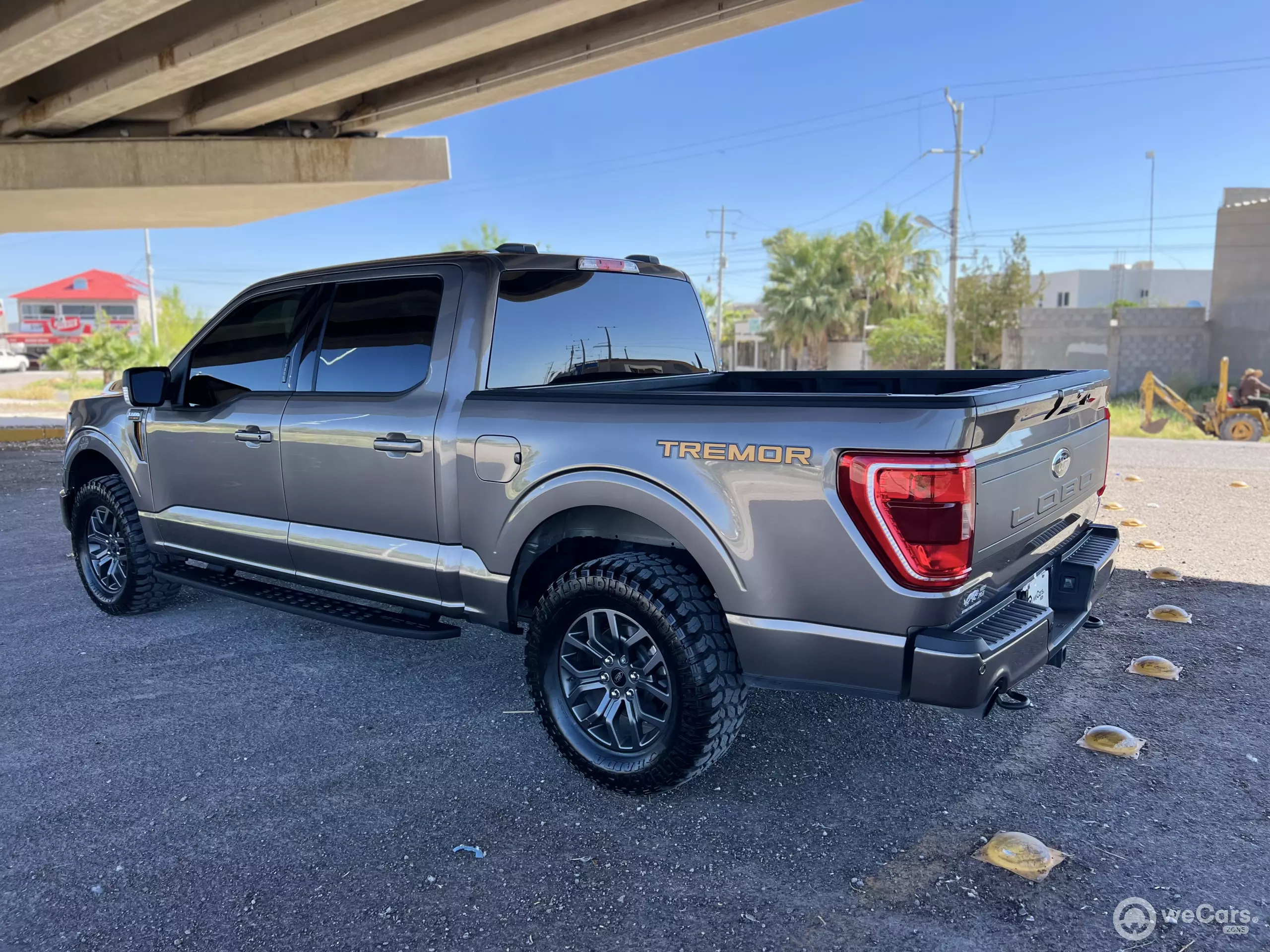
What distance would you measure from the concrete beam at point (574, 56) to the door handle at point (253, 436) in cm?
752

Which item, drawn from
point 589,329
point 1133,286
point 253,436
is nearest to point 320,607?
point 253,436

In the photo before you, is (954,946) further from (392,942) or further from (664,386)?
(664,386)

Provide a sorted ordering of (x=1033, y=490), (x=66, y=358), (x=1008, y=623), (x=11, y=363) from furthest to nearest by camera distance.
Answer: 1. (x=11, y=363)
2. (x=66, y=358)
3. (x=1033, y=490)
4. (x=1008, y=623)

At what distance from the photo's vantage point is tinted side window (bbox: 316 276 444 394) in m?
3.75

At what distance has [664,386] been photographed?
165 inches

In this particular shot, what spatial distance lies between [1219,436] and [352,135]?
16.4 metres

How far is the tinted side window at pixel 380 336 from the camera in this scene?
3.75 m

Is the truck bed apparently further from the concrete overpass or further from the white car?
the white car

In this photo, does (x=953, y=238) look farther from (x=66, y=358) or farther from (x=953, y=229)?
(x=66, y=358)

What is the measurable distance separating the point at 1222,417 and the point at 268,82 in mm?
17056

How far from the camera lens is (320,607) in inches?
159

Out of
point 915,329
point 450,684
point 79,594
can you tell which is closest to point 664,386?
point 450,684

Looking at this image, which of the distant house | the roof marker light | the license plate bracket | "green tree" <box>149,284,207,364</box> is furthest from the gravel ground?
the distant house
